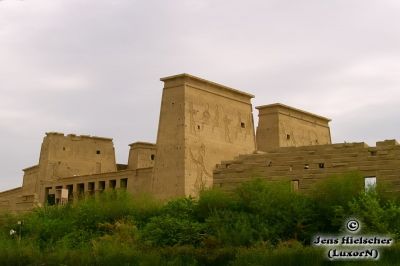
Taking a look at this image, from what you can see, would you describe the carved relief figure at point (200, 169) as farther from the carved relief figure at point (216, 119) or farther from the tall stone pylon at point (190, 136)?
the carved relief figure at point (216, 119)

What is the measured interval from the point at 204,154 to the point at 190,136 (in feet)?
3.38

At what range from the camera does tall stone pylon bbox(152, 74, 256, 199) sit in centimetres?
2677

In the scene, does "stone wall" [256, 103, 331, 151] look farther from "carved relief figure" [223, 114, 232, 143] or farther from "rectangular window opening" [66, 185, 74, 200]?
"rectangular window opening" [66, 185, 74, 200]

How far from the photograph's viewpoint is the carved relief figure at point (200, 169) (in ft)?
88.3

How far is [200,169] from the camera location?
27.2m

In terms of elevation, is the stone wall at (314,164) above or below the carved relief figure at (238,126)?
below

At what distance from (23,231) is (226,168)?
24.5ft

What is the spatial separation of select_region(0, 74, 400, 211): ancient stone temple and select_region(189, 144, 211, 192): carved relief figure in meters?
0.04

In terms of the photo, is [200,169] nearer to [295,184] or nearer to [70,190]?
[295,184]

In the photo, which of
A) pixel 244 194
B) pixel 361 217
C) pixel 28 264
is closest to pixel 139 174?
pixel 244 194

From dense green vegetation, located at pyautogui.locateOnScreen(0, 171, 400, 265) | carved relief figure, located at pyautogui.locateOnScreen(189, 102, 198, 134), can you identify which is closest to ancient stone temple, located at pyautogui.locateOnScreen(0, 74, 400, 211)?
carved relief figure, located at pyautogui.locateOnScreen(189, 102, 198, 134)

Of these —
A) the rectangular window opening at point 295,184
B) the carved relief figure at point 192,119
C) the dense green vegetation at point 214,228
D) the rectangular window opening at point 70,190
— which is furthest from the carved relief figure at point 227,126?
the rectangular window opening at point 70,190

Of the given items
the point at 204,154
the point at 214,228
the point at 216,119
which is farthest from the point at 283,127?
the point at 214,228

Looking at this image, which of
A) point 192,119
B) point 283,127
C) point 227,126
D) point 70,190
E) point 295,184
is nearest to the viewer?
point 295,184
